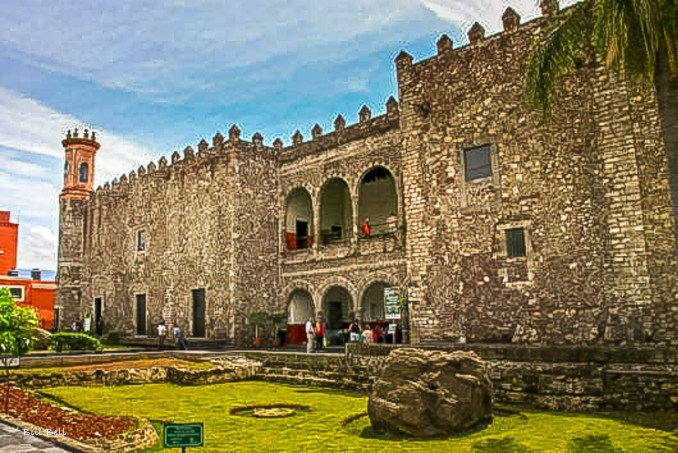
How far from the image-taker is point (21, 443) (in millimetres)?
6754

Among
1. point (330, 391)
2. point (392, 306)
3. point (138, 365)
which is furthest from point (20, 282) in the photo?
point (330, 391)

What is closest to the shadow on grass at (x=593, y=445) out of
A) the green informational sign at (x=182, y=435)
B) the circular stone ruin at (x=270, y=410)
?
the circular stone ruin at (x=270, y=410)

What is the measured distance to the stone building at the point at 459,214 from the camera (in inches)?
563

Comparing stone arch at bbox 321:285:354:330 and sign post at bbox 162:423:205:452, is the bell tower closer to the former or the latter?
stone arch at bbox 321:285:354:330

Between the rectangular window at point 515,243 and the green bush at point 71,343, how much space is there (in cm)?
1550

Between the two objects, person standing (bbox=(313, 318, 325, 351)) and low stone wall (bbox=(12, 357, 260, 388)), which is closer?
low stone wall (bbox=(12, 357, 260, 388))

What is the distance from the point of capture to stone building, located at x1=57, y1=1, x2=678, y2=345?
14297 millimetres

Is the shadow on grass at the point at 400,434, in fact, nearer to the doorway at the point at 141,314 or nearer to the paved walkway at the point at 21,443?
the paved walkway at the point at 21,443

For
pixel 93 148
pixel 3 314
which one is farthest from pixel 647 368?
pixel 93 148

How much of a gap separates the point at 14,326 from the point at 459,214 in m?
12.0

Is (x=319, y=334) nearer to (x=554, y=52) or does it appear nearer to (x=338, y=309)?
(x=338, y=309)

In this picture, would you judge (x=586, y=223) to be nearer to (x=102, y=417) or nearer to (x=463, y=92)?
(x=463, y=92)

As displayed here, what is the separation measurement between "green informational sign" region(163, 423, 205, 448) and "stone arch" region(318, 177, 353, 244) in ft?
66.8

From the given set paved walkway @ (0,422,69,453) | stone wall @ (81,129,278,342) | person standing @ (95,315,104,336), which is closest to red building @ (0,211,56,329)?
person standing @ (95,315,104,336)
